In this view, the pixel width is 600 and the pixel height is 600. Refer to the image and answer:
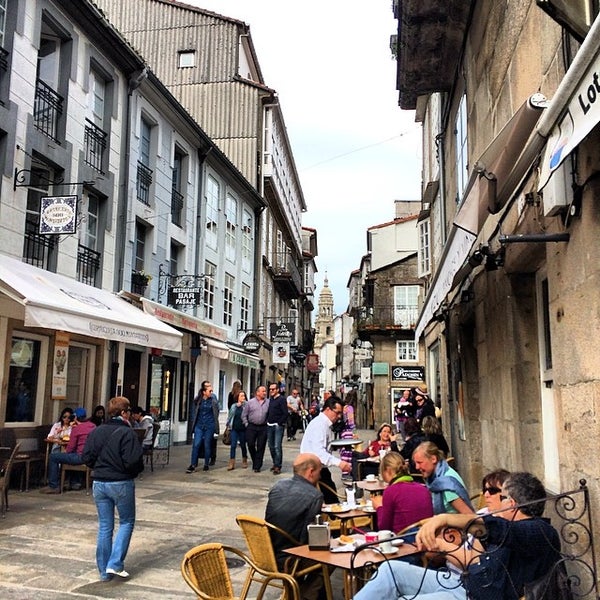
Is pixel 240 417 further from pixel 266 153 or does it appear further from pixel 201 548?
pixel 266 153

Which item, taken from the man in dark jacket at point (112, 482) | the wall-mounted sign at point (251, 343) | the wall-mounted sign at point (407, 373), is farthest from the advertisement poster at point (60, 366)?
the wall-mounted sign at point (407, 373)

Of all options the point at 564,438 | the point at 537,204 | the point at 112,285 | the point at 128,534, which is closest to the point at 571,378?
the point at 564,438

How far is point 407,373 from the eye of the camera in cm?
3428

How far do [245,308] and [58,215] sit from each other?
16306 mm

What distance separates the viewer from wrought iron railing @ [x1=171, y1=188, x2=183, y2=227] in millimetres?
19062

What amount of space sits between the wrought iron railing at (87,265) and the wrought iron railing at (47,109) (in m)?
2.43

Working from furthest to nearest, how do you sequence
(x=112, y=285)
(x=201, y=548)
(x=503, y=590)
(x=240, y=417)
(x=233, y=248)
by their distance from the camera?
(x=233, y=248) < (x=112, y=285) < (x=240, y=417) < (x=201, y=548) < (x=503, y=590)

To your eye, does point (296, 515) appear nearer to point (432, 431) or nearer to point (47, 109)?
point (432, 431)

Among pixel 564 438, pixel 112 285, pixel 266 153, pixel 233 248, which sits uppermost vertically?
pixel 266 153

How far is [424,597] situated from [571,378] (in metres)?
1.68

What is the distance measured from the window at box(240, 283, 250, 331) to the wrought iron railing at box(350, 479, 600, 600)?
2239 cm

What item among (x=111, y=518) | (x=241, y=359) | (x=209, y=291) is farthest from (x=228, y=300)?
(x=111, y=518)

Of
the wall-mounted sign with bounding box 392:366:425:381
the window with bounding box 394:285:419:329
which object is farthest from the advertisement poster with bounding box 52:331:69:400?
the window with bounding box 394:285:419:329

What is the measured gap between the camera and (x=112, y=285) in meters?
14.8
